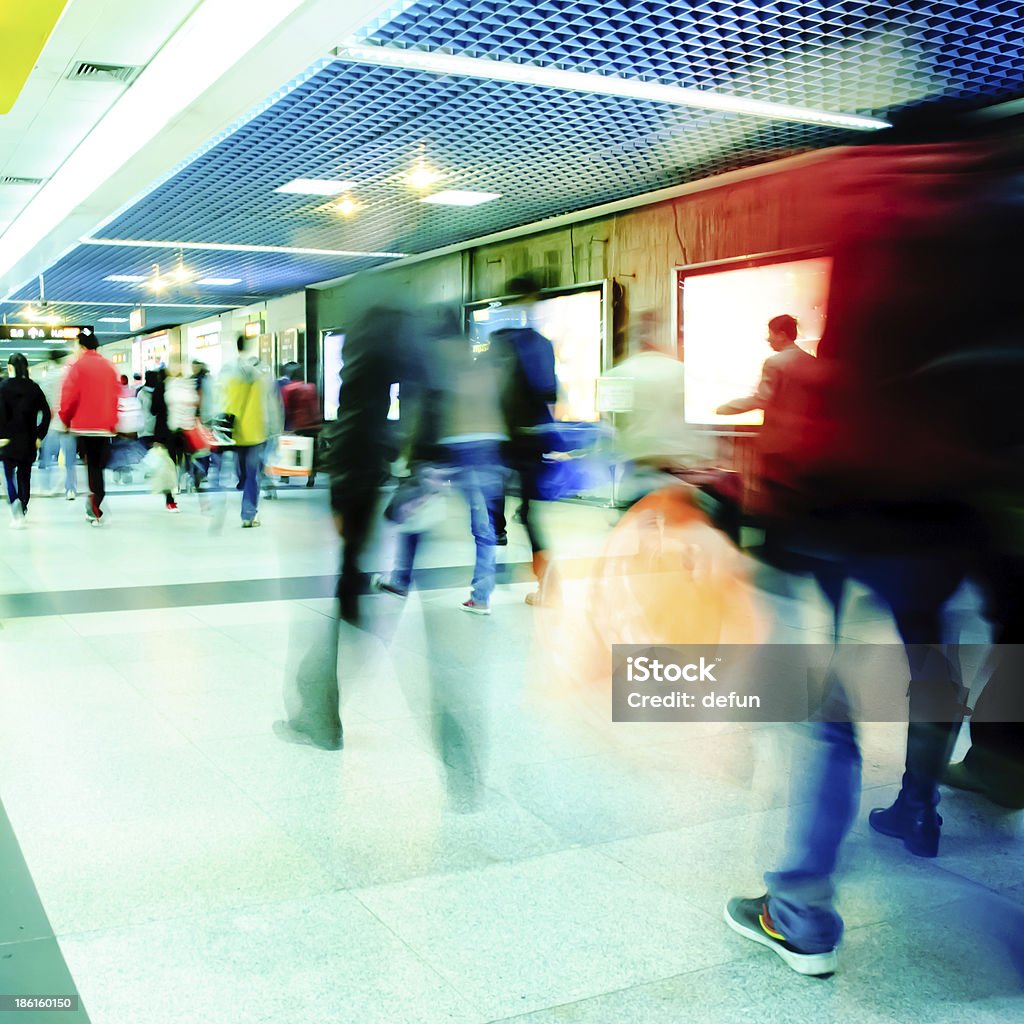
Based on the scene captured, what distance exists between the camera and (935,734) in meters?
2.64

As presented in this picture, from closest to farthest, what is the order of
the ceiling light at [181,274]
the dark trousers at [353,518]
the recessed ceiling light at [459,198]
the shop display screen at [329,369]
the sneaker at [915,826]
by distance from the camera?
1. the sneaker at [915,826]
2. the dark trousers at [353,518]
3. the recessed ceiling light at [459,198]
4. the ceiling light at [181,274]
5. the shop display screen at [329,369]

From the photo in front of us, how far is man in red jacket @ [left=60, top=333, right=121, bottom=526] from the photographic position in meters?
10.1

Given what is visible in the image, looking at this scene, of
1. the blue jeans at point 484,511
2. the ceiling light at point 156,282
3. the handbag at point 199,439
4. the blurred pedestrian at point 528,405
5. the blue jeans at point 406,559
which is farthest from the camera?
the ceiling light at point 156,282

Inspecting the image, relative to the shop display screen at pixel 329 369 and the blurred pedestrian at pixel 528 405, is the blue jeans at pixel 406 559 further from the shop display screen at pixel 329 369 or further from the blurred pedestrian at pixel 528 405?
the shop display screen at pixel 329 369

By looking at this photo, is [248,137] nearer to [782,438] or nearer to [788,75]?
[788,75]

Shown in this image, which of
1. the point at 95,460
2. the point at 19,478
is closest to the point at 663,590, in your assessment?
the point at 95,460

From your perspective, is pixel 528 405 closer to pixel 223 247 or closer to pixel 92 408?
Result: pixel 92 408

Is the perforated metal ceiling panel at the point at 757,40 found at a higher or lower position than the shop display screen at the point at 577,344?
higher

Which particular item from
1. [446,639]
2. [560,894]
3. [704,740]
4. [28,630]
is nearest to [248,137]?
[28,630]

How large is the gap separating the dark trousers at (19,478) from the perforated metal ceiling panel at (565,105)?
10.4 feet

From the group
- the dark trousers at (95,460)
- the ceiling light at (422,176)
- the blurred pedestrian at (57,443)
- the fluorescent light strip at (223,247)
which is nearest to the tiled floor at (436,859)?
the dark trousers at (95,460)

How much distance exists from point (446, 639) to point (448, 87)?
13.8 feet

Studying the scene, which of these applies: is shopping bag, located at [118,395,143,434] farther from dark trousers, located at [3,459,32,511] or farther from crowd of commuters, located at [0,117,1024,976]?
crowd of commuters, located at [0,117,1024,976]

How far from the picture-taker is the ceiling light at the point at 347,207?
437 inches
